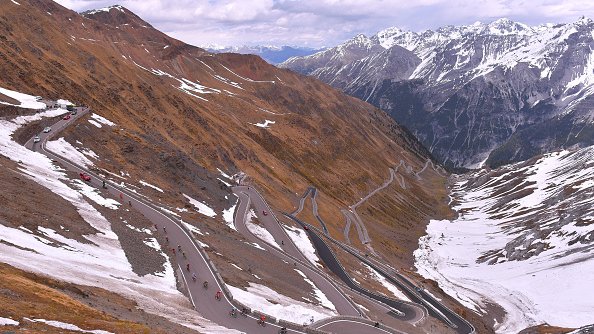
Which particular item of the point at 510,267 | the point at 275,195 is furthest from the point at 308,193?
the point at 510,267

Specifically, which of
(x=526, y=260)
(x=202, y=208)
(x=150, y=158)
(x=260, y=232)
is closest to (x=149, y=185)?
(x=202, y=208)

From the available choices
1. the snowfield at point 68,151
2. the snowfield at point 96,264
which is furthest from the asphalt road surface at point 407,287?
the snowfield at point 68,151

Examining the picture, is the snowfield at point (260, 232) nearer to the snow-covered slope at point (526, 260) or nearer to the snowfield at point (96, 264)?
the snowfield at point (96, 264)

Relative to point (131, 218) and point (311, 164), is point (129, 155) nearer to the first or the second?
point (131, 218)

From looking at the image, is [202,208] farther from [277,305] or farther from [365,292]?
[277,305]

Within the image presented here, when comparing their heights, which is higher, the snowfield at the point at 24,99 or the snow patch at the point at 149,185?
the snowfield at the point at 24,99

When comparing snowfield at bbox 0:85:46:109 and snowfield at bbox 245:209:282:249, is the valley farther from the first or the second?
snowfield at bbox 0:85:46:109
